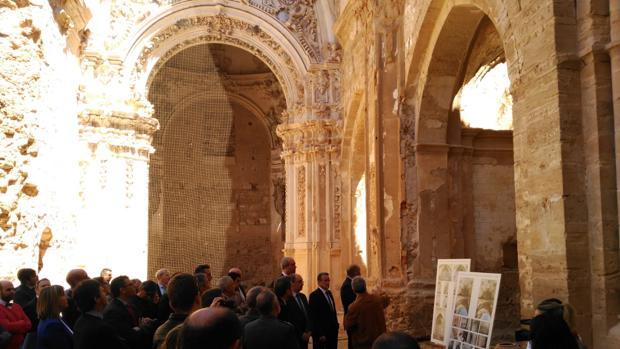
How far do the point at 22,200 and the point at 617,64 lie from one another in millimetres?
5978

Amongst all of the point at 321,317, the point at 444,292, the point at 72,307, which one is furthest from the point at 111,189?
the point at 72,307

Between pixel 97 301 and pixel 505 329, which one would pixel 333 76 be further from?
pixel 97 301

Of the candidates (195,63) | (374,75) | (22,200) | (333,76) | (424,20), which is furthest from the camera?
(195,63)

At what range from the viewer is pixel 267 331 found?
4.61 m

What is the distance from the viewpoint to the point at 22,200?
25.6 feet

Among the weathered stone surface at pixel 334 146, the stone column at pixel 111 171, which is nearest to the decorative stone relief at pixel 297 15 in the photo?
the weathered stone surface at pixel 334 146

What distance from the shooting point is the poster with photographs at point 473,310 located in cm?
612

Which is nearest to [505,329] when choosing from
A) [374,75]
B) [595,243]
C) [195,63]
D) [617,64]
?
[374,75]

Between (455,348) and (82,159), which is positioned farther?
(82,159)

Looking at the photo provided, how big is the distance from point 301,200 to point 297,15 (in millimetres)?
4484

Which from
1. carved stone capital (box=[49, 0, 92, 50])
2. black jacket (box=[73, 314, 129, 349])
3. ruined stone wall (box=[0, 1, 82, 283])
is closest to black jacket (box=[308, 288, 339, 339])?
ruined stone wall (box=[0, 1, 82, 283])

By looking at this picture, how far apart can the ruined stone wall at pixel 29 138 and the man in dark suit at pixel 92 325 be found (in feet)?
10.9

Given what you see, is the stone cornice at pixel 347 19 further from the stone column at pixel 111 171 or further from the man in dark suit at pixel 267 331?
the man in dark suit at pixel 267 331

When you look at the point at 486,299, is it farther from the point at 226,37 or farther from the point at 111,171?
the point at 226,37
